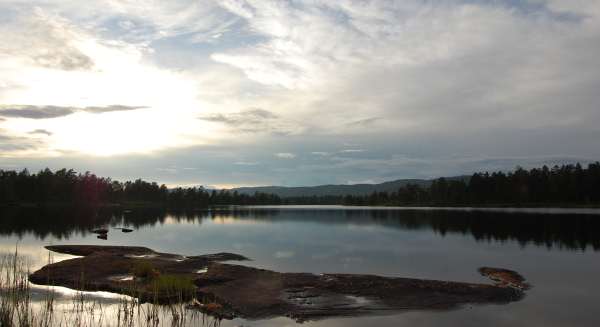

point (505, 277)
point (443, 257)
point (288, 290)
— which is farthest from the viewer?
point (443, 257)

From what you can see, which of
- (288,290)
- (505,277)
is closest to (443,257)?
(505,277)

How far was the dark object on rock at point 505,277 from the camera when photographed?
3659 centimetres

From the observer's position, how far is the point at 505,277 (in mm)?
39844

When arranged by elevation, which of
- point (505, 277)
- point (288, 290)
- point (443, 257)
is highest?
point (288, 290)

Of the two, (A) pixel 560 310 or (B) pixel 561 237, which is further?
(B) pixel 561 237

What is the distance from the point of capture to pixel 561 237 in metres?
76.0

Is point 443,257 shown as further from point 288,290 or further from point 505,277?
point 288,290

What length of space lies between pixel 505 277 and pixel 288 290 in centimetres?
2193

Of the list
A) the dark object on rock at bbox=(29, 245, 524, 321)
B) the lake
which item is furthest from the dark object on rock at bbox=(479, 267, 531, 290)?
the dark object on rock at bbox=(29, 245, 524, 321)

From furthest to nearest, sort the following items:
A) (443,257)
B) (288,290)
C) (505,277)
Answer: (443,257), (505,277), (288,290)

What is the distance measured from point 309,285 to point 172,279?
11.4 meters

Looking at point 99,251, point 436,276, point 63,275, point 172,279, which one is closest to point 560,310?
point 436,276

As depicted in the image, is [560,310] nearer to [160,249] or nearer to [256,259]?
[256,259]

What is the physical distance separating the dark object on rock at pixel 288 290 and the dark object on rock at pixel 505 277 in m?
2.19
